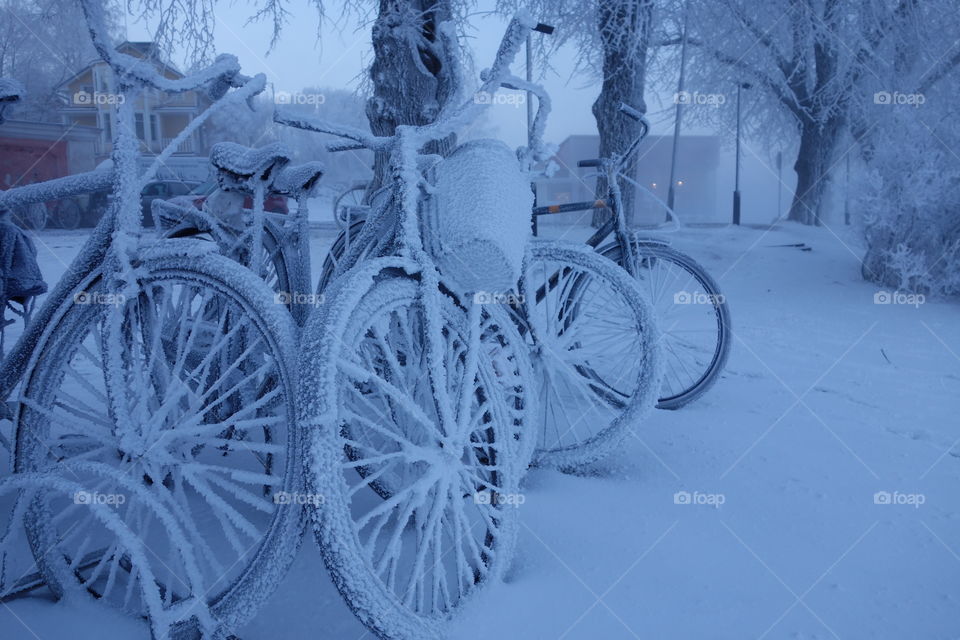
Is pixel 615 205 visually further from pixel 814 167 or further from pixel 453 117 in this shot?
pixel 814 167

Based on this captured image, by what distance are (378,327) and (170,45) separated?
7675 millimetres

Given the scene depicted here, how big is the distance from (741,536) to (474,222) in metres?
1.32

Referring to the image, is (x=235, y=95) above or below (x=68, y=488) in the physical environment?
above

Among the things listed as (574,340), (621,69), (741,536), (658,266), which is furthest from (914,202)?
(741,536)

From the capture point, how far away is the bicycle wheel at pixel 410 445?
1325mm

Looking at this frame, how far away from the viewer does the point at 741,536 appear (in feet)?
6.86

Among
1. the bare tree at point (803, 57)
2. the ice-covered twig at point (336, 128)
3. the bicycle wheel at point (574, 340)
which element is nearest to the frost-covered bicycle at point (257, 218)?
the ice-covered twig at point (336, 128)

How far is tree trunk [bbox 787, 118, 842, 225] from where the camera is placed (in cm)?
1502

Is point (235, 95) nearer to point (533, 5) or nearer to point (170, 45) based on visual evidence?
point (170, 45)

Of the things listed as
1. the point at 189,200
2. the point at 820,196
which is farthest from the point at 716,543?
the point at 820,196

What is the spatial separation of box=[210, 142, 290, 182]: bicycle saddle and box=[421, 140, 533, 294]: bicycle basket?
501 millimetres

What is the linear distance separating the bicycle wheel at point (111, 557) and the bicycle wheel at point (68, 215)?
669 inches

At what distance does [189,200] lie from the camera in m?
2.45

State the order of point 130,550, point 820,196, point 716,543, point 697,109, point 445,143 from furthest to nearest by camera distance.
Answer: point 697,109, point 820,196, point 445,143, point 716,543, point 130,550
